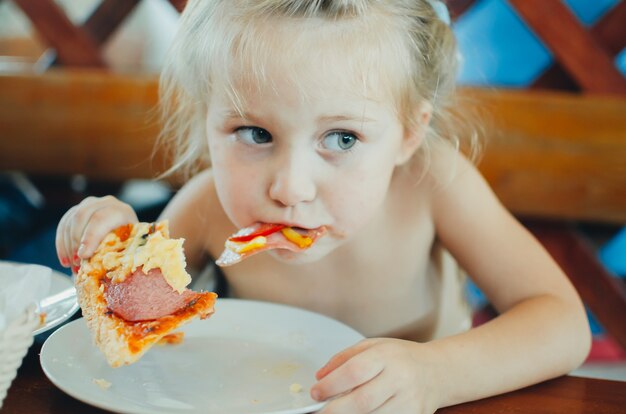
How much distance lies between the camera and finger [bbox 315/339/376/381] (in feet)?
2.54

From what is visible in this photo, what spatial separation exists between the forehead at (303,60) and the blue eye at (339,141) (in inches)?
1.9

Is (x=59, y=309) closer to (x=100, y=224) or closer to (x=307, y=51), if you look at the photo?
(x=100, y=224)

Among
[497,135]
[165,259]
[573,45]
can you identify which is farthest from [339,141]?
[573,45]

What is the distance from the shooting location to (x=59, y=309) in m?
0.94

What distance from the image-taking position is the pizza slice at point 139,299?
0.76 metres

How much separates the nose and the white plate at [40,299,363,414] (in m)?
0.16

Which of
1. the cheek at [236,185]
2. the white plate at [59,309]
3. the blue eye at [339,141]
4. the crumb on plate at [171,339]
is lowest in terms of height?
the crumb on plate at [171,339]

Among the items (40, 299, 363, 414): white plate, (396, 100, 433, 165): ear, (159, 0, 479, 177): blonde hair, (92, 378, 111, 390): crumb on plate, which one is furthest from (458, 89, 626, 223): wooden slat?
(92, 378, 111, 390): crumb on plate

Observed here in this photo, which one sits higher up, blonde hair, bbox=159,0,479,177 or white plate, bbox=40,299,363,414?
blonde hair, bbox=159,0,479,177

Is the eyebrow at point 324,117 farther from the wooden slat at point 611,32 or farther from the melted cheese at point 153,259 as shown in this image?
the wooden slat at point 611,32

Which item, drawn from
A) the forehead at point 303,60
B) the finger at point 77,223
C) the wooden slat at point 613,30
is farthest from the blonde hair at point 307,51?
the wooden slat at point 613,30

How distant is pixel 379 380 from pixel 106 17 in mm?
1468

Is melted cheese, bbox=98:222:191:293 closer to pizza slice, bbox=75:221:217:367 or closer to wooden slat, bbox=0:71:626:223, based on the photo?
pizza slice, bbox=75:221:217:367

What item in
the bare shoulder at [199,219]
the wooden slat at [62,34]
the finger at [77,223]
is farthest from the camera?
the wooden slat at [62,34]
